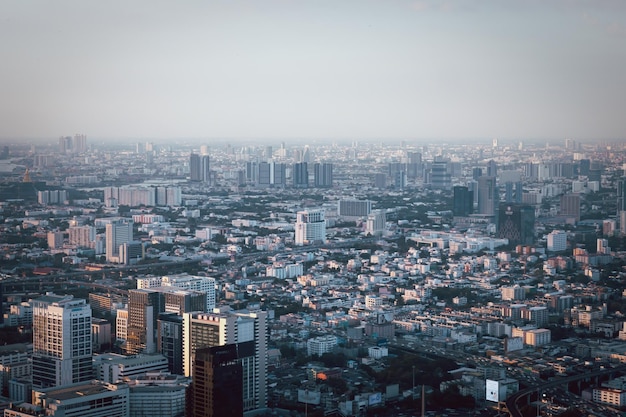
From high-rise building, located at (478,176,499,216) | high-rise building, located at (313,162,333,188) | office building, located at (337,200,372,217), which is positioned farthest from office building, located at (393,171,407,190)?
high-rise building, located at (478,176,499,216)

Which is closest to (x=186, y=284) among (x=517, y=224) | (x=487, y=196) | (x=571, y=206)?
(x=517, y=224)

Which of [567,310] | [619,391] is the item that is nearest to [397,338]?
[567,310]

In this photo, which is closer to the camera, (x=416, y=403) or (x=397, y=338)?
(x=416, y=403)

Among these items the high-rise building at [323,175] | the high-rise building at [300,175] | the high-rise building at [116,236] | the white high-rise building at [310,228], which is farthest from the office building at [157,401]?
the high-rise building at [300,175]

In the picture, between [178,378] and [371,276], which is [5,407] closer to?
[178,378]

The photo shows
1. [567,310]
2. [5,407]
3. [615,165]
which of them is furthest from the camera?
[615,165]

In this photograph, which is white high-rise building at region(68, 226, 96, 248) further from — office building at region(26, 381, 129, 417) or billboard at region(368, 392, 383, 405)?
office building at region(26, 381, 129, 417)

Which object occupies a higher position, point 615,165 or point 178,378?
point 615,165
